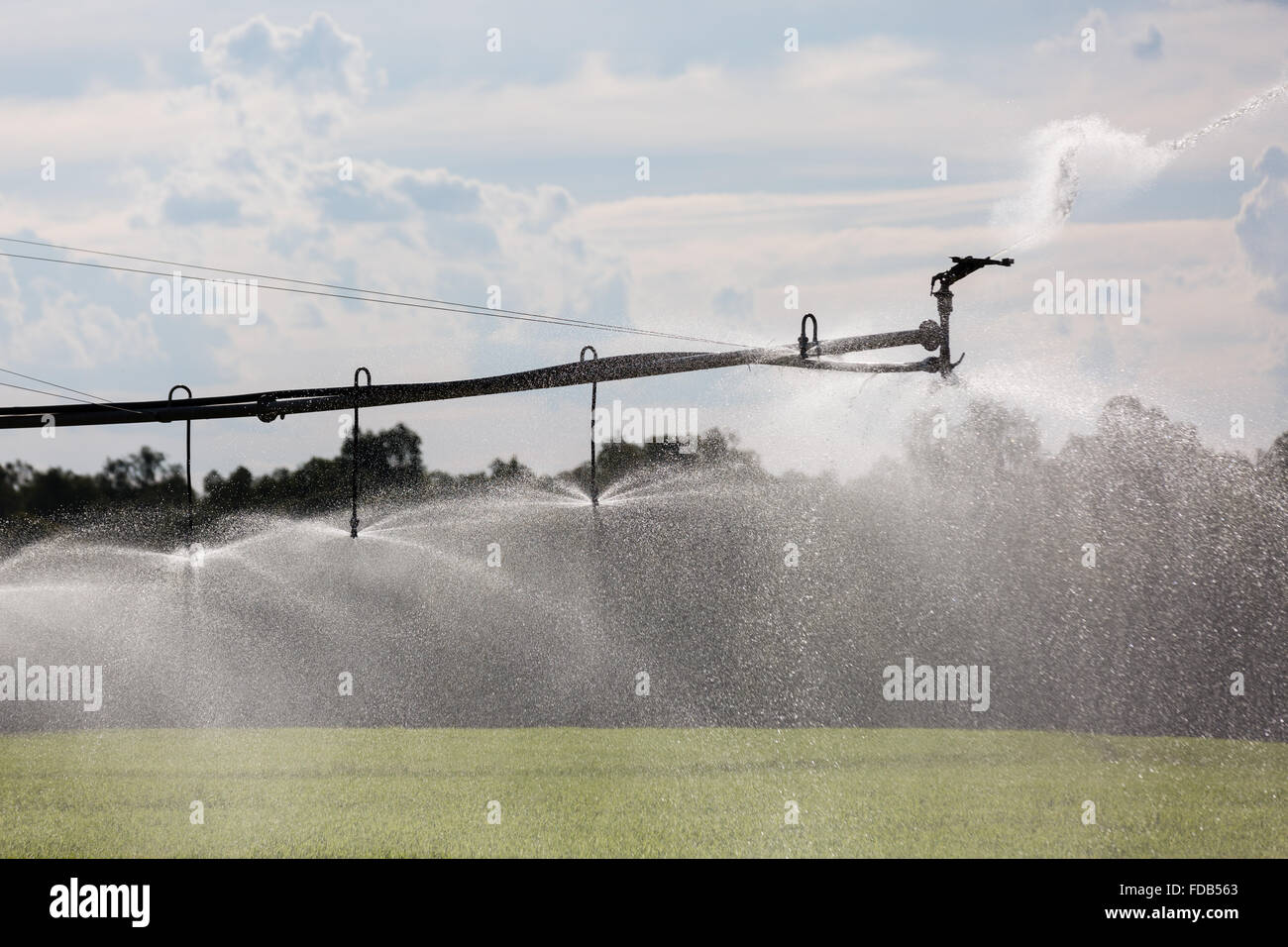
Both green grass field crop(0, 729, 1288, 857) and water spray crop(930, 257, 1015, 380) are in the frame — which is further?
green grass field crop(0, 729, 1288, 857)

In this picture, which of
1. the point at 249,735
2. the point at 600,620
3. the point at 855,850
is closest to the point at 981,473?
the point at 600,620

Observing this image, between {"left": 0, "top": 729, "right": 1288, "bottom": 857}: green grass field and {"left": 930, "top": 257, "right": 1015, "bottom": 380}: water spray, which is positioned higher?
{"left": 930, "top": 257, "right": 1015, "bottom": 380}: water spray

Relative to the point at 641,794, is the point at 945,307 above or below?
above

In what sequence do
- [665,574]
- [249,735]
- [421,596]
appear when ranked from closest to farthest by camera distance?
[249,735], [665,574], [421,596]

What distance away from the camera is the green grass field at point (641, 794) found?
1574 centimetres

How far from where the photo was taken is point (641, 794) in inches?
782

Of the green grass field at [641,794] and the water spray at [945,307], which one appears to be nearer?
the water spray at [945,307]

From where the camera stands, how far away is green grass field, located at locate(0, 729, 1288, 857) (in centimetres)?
1574

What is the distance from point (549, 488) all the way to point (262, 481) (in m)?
11.2

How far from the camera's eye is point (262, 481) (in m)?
48.7

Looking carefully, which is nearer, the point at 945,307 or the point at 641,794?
the point at 945,307

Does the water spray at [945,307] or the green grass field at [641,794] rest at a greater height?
the water spray at [945,307]
